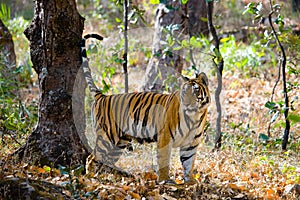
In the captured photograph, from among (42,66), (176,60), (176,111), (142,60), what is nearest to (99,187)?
(176,111)

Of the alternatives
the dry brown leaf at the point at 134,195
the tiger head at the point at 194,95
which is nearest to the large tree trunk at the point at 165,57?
the tiger head at the point at 194,95

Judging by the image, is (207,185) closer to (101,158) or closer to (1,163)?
(101,158)

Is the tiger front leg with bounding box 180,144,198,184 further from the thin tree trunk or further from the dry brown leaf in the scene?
the thin tree trunk

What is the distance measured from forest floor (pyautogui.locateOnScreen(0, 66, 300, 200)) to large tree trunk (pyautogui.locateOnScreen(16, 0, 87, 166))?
27 cm

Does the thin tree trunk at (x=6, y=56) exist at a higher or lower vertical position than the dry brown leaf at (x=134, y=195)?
higher

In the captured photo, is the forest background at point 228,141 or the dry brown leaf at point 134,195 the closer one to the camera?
the dry brown leaf at point 134,195

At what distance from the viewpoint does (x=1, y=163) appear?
4.25m

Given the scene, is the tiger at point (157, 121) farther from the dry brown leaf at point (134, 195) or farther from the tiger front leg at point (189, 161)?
the dry brown leaf at point (134, 195)

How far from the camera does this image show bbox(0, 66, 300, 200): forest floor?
4180 mm

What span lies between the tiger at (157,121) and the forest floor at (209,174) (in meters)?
0.21

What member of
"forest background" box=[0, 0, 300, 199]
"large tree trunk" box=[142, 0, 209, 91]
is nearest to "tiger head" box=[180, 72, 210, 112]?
"forest background" box=[0, 0, 300, 199]

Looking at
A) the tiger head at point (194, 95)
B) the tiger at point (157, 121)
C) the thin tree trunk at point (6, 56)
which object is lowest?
the tiger at point (157, 121)

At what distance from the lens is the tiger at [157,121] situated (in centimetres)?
455

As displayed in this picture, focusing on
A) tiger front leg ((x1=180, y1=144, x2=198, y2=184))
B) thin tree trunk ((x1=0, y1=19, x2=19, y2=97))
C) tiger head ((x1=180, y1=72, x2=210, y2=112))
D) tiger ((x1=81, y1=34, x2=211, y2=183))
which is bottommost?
tiger front leg ((x1=180, y1=144, x2=198, y2=184))
